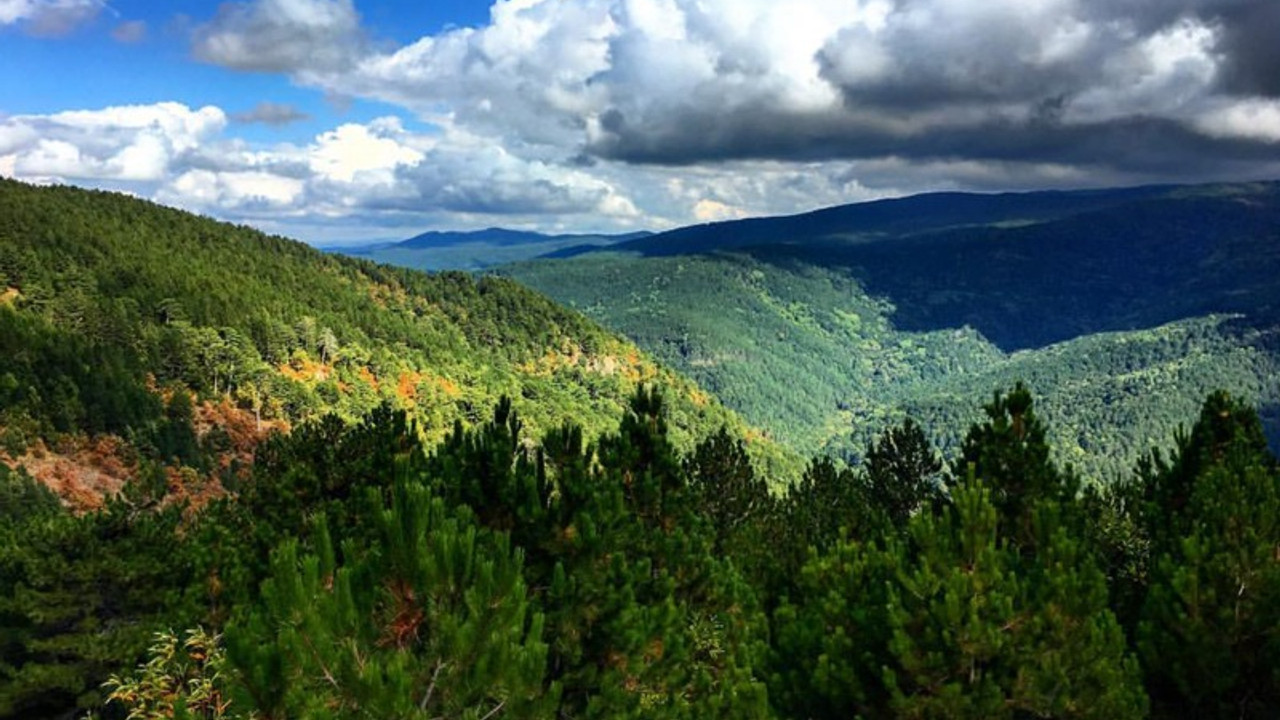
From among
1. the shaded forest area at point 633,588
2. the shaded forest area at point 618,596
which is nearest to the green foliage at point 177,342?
the shaded forest area at point 633,588

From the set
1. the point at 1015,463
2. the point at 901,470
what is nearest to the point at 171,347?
the point at 901,470

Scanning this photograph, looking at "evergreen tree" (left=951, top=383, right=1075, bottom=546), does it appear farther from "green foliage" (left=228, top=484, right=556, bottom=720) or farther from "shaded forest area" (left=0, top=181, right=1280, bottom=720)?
"green foliage" (left=228, top=484, right=556, bottom=720)

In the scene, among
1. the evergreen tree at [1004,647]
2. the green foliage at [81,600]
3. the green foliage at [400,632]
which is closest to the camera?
the green foliage at [400,632]

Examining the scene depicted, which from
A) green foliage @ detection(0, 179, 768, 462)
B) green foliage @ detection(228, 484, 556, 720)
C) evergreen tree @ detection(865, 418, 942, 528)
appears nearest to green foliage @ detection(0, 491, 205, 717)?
green foliage @ detection(228, 484, 556, 720)

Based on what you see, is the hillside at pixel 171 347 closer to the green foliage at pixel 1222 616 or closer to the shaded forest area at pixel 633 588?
the shaded forest area at pixel 633 588

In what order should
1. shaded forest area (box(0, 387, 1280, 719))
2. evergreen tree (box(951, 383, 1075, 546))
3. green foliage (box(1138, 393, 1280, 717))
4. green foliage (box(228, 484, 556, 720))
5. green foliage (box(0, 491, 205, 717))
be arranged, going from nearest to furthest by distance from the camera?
green foliage (box(228, 484, 556, 720)) → shaded forest area (box(0, 387, 1280, 719)) → green foliage (box(1138, 393, 1280, 717)) → green foliage (box(0, 491, 205, 717)) → evergreen tree (box(951, 383, 1075, 546))

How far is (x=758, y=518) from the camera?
4319 centimetres

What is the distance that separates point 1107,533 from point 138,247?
640ft

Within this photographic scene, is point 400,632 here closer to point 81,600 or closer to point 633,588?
point 633,588

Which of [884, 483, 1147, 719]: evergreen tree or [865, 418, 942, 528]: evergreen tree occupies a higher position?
[884, 483, 1147, 719]: evergreen tree

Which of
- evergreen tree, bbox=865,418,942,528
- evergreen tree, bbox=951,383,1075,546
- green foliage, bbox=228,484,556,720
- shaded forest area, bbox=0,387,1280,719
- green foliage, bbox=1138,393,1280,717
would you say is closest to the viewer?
green foliage, bbox=228,484,556,720

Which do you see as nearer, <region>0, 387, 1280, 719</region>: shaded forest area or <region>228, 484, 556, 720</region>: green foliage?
<region>228, 484, 556, 720</region>: green foliage

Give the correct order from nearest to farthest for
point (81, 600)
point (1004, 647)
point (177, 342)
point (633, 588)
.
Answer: point (1004, 647), point (633, 588), point (81, 600), point (177, 342)

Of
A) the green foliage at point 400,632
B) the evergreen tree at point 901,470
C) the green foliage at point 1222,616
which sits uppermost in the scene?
the green foliage at point 400,632
